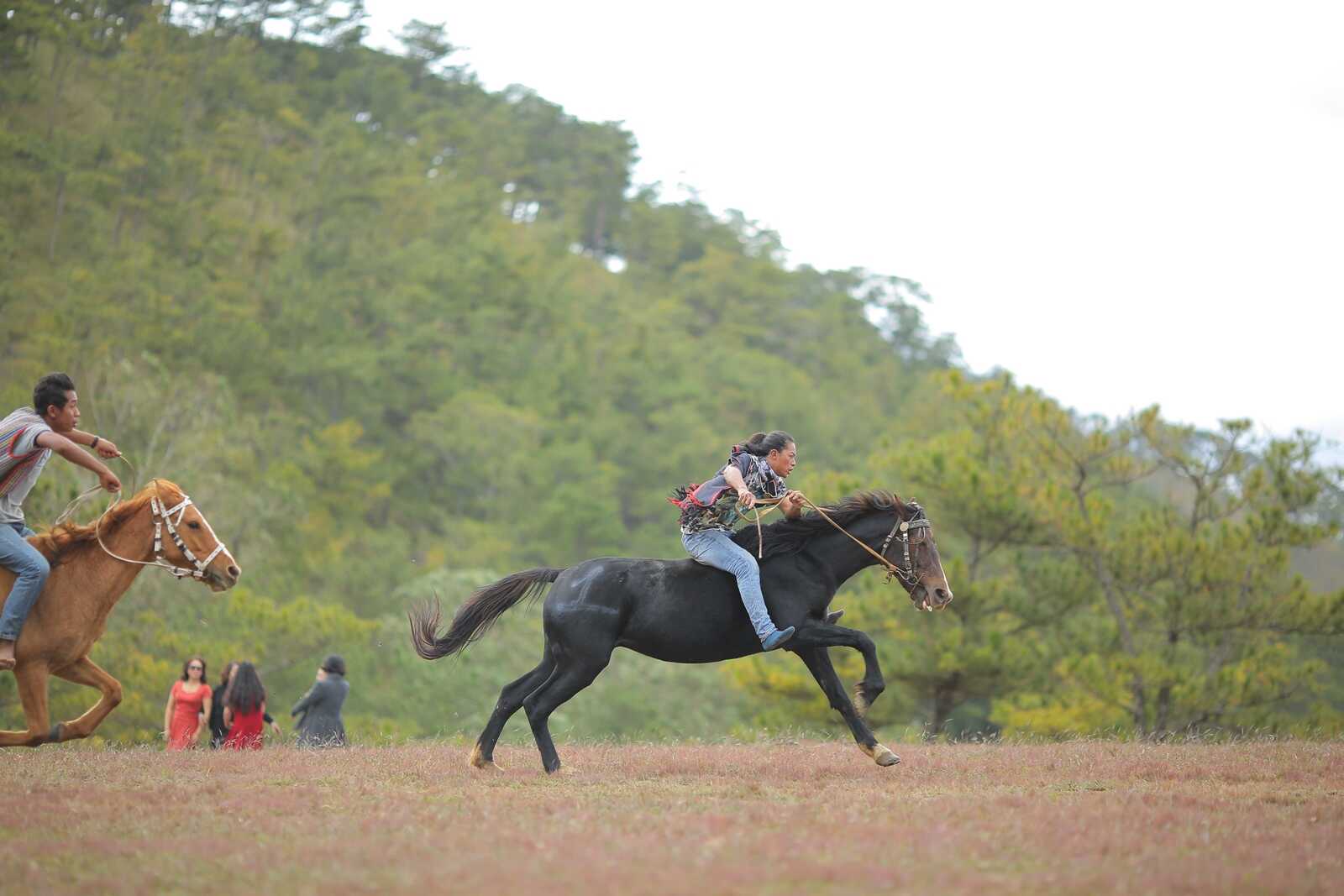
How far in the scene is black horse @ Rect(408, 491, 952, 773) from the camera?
9656mm

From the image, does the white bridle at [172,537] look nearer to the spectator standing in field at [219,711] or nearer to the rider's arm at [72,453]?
the rider's arm at [72,453]

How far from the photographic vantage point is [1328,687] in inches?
1013

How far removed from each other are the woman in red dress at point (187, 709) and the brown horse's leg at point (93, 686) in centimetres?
372

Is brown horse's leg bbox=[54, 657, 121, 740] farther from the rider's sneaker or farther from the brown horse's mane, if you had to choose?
the rider's sneaker

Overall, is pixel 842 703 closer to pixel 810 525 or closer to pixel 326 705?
pixel 810 525

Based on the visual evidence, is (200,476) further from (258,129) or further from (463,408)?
(258,129)

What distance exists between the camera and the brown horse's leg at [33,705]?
913cm

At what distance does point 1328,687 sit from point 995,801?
2098 centimetres

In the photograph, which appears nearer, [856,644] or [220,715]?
[856,644]

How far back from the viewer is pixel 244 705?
13039 mm

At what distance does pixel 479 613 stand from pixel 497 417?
54778mm

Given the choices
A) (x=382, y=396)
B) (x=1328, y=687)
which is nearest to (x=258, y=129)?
(x=382, y=396)

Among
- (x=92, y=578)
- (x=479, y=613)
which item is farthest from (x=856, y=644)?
(x=92, y=578)

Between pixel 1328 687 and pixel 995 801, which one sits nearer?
pixel 995 801
